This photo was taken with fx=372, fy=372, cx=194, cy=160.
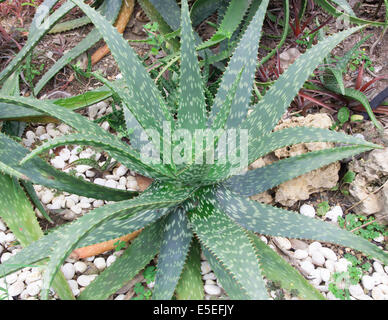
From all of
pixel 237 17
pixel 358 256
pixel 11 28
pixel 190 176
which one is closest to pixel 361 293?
pixel 358 256

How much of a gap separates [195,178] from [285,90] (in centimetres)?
37

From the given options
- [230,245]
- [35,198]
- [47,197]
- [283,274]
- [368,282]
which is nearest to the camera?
[230,245]

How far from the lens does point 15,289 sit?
1155 mm

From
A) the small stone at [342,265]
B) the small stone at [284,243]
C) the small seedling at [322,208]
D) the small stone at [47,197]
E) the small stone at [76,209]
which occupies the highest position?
the small stone at [47,197]

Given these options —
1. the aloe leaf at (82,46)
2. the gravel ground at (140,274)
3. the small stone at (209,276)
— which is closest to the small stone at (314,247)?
the gravel ground at (140,274)

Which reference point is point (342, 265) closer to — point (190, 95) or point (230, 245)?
point (230, 245)

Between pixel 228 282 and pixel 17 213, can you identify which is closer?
pixel 228 282

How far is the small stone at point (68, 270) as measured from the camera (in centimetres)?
119

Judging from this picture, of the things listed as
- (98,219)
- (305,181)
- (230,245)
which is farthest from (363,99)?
(98,219)

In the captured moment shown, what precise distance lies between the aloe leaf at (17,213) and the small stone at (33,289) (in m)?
0.13

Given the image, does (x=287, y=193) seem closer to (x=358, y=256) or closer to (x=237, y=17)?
(x=358, y=256)

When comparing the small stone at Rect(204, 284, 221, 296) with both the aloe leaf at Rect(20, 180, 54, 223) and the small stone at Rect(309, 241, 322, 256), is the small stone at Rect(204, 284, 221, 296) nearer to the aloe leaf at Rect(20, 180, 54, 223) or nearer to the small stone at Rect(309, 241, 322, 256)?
the small stone at Rect(309, 241, 322, 256)

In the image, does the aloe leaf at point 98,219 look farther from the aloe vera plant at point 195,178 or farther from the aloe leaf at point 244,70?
the aloe leaf at point 244,70
